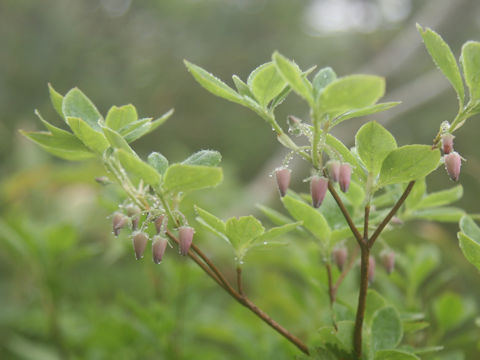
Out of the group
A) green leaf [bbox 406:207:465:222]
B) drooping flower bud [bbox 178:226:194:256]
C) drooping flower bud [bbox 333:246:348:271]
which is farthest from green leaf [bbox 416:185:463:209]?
drooping flower bud [bbox 178:226:194:256]

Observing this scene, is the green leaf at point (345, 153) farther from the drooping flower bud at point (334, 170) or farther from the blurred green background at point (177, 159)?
the blurred green background at point (177, 159)

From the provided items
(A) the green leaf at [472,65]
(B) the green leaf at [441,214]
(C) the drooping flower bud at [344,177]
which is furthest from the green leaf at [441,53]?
(B) the green leaf at [441,214]

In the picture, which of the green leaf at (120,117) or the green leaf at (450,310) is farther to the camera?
the green leaf at (450,310)

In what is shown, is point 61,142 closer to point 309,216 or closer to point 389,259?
point 309,216

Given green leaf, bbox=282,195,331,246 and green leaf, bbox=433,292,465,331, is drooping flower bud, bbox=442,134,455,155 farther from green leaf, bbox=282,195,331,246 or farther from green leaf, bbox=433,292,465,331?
green leaf, bbox=433,292,465,331

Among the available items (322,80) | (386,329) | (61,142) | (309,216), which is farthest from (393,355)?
(61,142)
